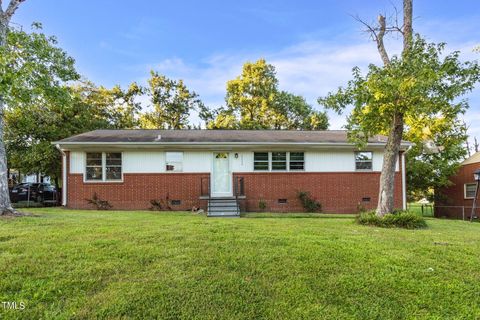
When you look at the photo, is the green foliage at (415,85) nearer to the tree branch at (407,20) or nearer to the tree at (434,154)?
the tree branch at (407,20)

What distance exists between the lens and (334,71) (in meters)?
15.5

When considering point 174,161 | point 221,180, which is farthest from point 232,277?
point 174,161

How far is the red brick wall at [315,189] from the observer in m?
14.8

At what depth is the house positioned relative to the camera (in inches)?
559

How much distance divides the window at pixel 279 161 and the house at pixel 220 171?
0.04 meters

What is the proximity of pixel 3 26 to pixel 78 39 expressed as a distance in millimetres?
5799

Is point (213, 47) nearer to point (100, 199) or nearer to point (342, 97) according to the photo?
point (100, 199)

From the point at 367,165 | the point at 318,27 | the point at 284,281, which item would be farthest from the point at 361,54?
the point at 284,281

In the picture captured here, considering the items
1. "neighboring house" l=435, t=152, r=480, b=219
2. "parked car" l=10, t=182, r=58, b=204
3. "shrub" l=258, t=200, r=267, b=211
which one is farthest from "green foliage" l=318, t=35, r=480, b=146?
"parked car" l=10, t=182, r=58, b=204

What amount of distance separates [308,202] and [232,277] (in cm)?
1098

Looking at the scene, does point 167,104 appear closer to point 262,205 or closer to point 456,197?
point 262,205

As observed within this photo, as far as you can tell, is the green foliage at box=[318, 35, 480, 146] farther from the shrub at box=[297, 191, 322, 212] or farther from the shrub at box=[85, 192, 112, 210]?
A: the shrub at box=[85, 192, 112, 210]

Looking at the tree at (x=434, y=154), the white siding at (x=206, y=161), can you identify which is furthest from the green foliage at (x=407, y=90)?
the tree at (x=434, y=154)

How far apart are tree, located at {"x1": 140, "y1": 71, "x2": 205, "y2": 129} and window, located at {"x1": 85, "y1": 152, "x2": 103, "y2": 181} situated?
1589 centimetres
